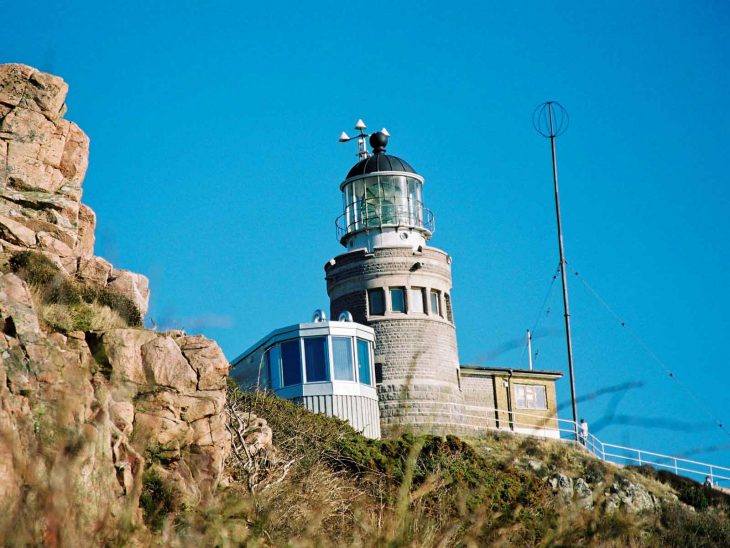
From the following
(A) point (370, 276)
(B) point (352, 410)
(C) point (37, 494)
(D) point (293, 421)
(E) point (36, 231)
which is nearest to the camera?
(C) point (37, 494)

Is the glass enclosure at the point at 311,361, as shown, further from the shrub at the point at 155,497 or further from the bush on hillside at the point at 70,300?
the shrub at the point at 155,497

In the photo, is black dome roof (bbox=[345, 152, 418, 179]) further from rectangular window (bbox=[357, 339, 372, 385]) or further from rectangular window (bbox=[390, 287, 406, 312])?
rectangular window (bbox=[357, 339, 372, 385])

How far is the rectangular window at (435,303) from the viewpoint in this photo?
3619 cm

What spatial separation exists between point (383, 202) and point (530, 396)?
30.3 feet

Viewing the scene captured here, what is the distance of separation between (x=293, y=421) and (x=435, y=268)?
1334cm

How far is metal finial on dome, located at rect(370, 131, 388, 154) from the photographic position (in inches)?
1574

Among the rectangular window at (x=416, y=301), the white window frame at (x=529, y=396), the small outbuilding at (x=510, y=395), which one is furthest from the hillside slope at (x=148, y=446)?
the white window frame at (x=529, y=396)

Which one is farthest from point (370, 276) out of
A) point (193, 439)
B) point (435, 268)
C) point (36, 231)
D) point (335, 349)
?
point (193, 439)

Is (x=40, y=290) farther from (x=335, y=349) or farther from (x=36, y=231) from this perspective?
(x=335, y=349)

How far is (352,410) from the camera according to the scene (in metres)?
31.5

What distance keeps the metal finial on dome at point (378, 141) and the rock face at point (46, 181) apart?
19.5 metres

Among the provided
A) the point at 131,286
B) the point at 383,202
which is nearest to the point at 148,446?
the point at 131,286

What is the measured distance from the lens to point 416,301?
3594cm

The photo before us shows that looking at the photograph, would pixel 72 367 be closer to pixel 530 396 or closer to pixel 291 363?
pixel 291 363
